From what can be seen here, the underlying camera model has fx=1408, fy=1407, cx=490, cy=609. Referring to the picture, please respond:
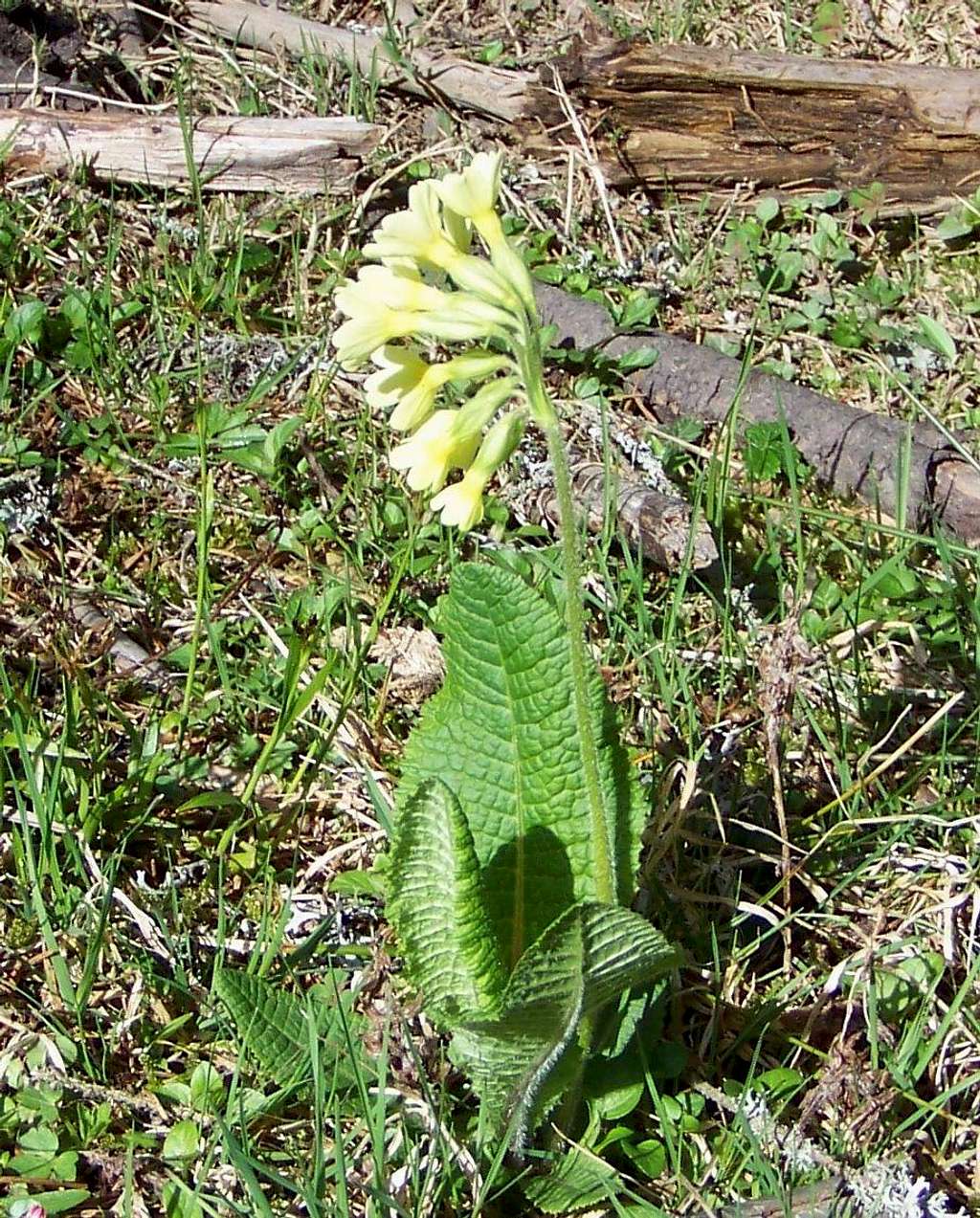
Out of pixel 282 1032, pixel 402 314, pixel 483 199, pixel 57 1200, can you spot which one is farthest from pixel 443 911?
pixel 483 199

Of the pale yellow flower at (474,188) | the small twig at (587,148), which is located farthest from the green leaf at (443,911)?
the small twig at (587,148)

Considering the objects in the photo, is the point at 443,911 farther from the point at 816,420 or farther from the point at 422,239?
the point at 816,420

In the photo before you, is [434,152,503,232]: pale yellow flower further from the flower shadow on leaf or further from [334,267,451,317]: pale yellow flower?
the flower shadow on leaf

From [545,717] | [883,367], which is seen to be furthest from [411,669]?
[883,367]

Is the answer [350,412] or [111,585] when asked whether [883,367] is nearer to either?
[350,412]

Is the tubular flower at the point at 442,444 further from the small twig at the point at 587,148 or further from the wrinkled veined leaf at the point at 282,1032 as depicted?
the small twig at the point at 587,148

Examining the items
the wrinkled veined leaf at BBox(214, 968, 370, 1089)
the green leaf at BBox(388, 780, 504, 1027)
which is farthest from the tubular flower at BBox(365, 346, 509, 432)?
the wrinkled veined leaf at BBox(214, 968, 370, 1089)
